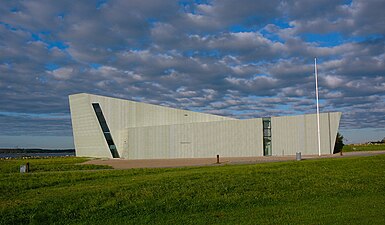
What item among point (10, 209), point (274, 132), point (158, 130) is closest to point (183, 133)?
point (158, 130)

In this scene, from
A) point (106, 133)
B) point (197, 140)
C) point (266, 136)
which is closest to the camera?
point (266, 136)

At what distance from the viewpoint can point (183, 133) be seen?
50.0m

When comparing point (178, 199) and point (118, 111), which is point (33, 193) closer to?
point (178, 199)

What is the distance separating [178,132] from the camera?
5041cm

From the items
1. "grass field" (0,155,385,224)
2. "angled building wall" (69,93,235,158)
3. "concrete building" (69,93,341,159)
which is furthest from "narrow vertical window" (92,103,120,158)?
"grass field" (0,155,385,224)

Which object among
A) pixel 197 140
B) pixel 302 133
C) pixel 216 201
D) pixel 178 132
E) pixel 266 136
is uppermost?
pixel 178 132

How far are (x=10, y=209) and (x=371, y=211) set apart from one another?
984 centimetres

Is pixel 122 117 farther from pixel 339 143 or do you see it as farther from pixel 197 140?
pixel 339 143

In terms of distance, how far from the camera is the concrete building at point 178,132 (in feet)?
133

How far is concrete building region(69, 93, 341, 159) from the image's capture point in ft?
133

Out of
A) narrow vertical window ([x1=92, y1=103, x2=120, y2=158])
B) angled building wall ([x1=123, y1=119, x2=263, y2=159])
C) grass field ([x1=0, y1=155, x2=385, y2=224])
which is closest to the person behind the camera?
grass field ([x1=0, y1=155, x2=385, y2=224])

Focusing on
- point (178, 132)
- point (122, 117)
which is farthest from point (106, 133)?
point (178, 132)

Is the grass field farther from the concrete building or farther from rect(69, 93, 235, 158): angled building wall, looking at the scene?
rect(69, 93, 235, 158): angled building wall

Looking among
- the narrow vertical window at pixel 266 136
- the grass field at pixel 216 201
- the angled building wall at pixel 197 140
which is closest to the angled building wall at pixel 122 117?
the angled building wall at pixel 197 140
